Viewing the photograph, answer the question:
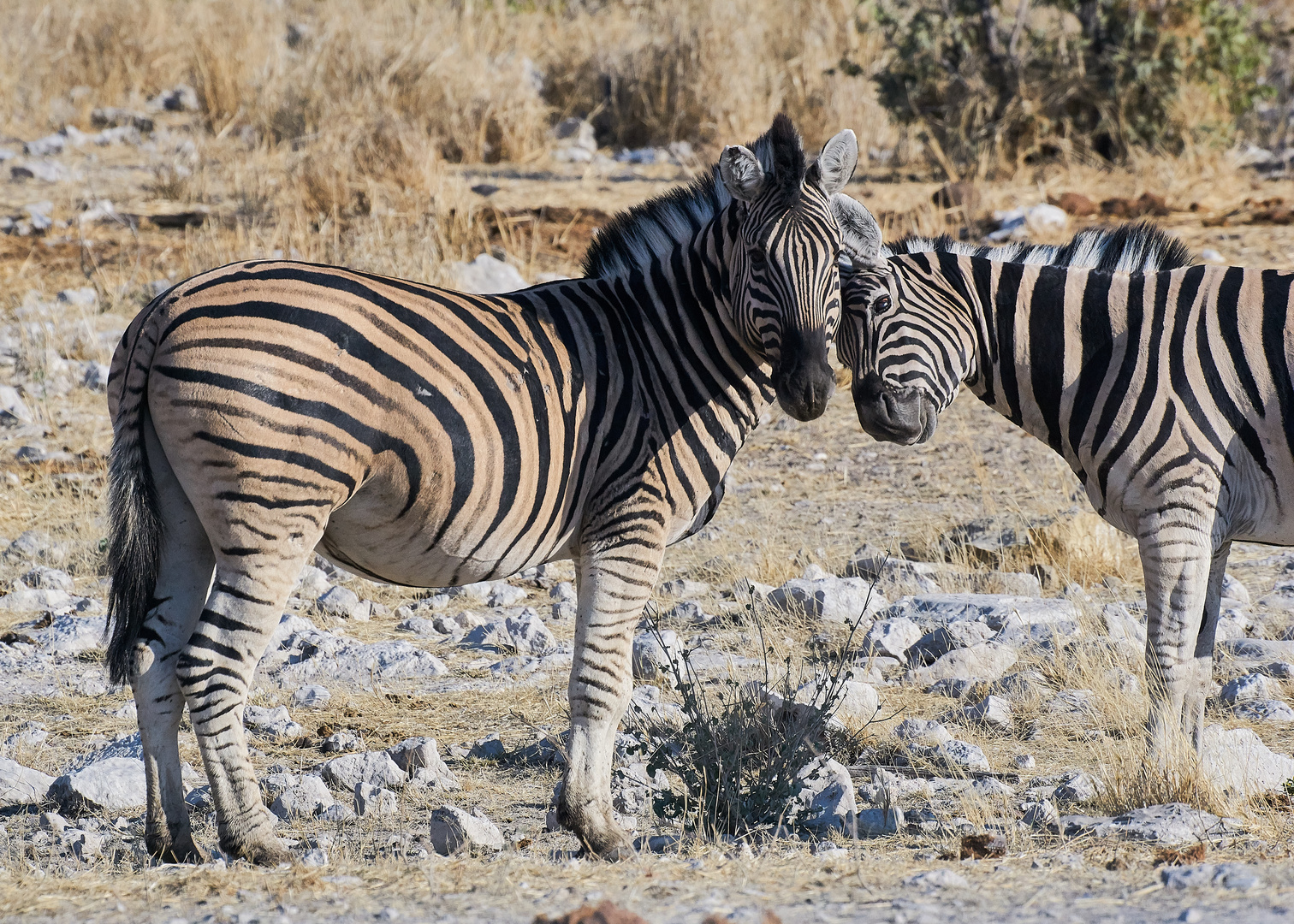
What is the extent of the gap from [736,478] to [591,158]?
306 inches

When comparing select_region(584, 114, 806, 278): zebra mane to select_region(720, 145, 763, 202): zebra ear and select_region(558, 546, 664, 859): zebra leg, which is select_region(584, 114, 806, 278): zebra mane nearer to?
select_region(720, 145, 763, 202): zebra ear

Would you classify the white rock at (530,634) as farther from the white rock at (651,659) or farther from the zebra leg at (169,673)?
the zebra leg at (169,673)

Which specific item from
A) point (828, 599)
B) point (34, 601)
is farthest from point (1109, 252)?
point (34, 601)

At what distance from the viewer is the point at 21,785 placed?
4.62 metres

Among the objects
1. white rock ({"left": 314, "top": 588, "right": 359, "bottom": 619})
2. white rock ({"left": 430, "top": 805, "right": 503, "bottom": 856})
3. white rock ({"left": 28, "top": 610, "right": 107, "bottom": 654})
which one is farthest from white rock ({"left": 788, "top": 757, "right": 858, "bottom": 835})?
white rock ({"left": 28, "top": 610, "right": 107, "bottom": 654})

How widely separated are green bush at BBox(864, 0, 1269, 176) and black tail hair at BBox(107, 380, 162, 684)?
423 inches

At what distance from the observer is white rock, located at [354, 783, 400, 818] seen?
4570 mm

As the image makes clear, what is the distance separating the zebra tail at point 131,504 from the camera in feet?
12.5

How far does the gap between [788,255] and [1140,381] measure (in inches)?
59.9

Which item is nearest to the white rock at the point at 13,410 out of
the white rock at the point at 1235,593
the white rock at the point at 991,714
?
the white rock at the point at 991,714

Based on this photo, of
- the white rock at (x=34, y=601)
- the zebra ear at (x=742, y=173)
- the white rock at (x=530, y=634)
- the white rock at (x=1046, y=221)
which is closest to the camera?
the zebra ear at (x=742, y=173)

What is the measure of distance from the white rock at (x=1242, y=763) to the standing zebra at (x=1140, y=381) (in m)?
0.10

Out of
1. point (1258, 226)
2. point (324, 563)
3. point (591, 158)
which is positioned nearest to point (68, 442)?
point (324, 563)

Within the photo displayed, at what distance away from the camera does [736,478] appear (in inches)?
341
